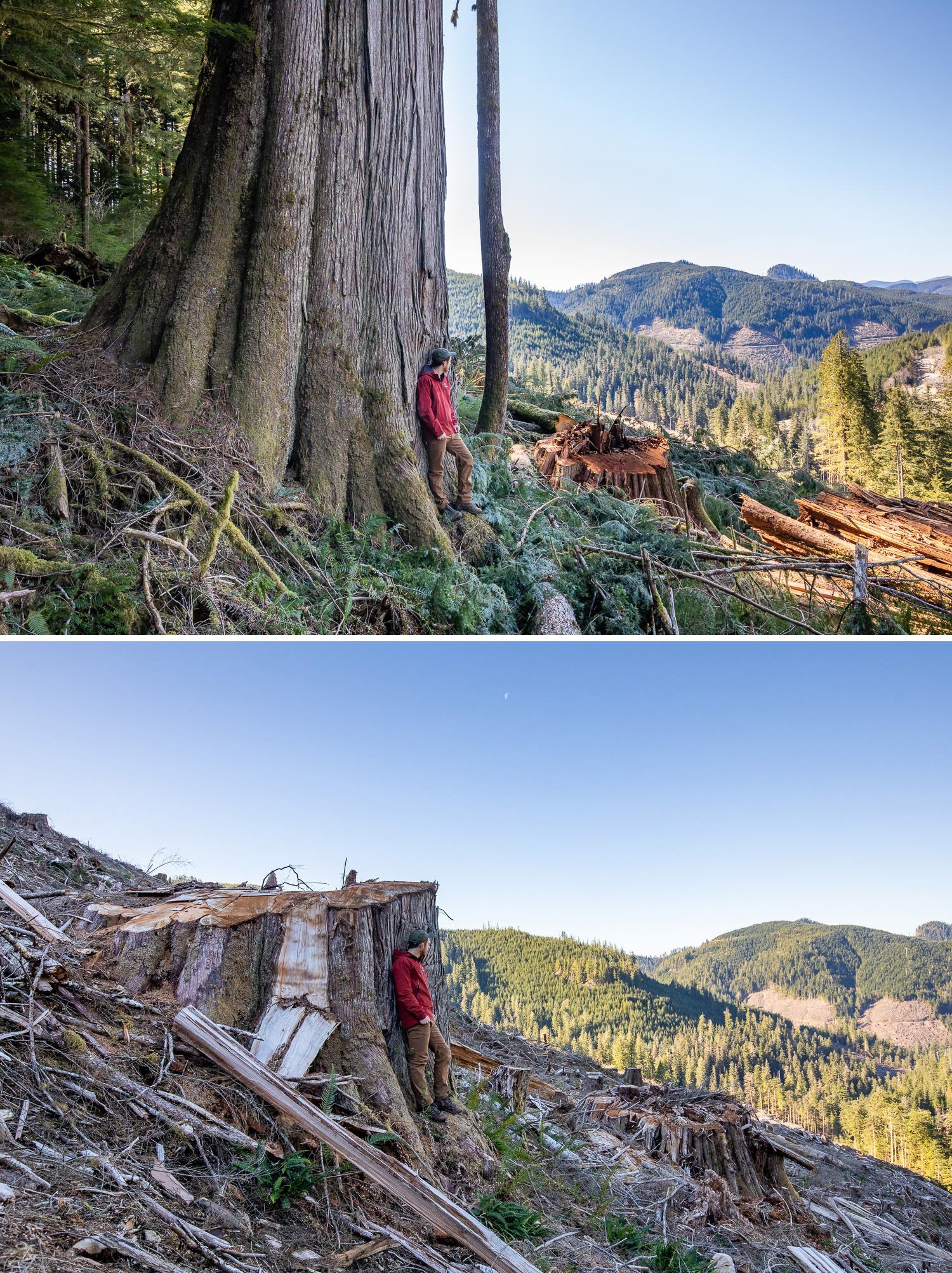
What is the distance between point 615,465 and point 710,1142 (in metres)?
6.72

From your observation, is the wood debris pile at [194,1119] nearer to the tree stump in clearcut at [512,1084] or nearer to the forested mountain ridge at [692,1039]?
the tree stump in clearcut at [512,1084]

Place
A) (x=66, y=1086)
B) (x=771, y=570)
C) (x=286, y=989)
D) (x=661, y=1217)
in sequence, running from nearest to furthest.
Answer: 1. (x=66, y=1086)
2. (x=286, y=989)
3. (x=661, y=1217)
4. (x=771, y=570)

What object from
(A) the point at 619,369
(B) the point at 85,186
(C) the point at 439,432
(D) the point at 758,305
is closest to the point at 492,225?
(C) the point at 439,432

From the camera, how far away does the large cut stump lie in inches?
141

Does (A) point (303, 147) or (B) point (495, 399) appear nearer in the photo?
(A) point (303, 147)

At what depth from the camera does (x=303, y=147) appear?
19.0 feet

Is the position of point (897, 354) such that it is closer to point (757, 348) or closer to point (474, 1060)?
point (474, 1060)

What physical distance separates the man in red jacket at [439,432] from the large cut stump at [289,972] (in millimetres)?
3644

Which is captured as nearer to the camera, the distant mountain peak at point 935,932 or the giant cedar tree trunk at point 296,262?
the giant cedar tree trunk at point 296,262

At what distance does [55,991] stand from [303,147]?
226 inches

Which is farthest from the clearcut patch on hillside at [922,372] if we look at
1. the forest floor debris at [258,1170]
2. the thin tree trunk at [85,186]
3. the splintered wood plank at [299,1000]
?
the splintered wood plank at [299,1000]

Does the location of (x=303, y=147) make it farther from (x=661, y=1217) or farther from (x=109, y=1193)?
(x=661, y=1217)

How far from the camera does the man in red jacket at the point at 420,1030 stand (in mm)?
3938

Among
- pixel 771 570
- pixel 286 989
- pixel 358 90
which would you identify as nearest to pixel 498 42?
pixel 358 90
